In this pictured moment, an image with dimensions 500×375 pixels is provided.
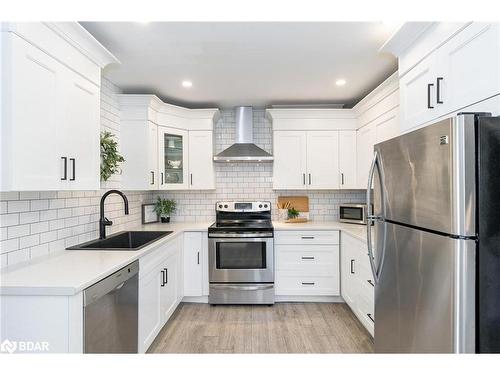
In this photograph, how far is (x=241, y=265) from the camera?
3.35 m

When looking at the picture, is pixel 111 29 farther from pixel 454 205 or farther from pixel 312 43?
pixel 454 205

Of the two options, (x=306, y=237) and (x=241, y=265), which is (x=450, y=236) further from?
(x=241, y=265)

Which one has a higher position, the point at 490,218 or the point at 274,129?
the point at 274,129

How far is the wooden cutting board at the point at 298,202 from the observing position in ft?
13.3

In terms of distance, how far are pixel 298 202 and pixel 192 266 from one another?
164 cm

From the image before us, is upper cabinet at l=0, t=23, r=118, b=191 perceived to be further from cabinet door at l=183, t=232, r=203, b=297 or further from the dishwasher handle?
cabinet door at l=183, t=232, r=203, b=297

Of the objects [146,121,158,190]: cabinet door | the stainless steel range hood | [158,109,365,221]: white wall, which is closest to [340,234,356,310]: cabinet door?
[158,109,365,221]: white wall

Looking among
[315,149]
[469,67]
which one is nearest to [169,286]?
[315,149]

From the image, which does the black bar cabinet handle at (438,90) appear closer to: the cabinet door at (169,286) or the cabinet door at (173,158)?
the cabinet door at (169,286)

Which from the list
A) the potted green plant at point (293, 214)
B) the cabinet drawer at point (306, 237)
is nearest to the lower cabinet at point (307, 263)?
the cabinet drawer at point (306, 237)

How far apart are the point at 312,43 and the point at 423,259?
5.60 ft

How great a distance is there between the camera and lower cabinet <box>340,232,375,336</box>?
2.53 metres

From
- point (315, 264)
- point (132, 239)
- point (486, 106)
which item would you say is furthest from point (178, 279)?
point (486, 106)

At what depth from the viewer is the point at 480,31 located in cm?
135
